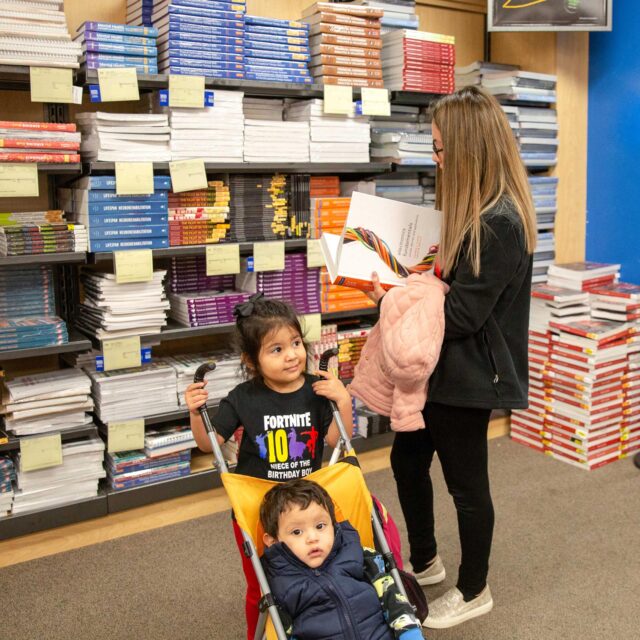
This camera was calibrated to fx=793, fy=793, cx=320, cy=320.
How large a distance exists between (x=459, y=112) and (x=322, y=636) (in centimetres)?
148

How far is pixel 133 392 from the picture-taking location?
11.3 feet

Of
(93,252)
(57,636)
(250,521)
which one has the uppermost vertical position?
(93,252)

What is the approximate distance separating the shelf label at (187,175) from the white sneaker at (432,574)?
1801 mm

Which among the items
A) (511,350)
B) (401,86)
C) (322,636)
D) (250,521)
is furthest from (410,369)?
(401,86)

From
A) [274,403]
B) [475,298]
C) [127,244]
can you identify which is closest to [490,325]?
[475,298]

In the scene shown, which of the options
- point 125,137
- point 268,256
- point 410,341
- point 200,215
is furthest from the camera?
point 268,256

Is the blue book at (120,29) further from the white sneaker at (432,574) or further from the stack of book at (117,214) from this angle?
the white sneaker at (432,574)

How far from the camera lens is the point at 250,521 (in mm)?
2141

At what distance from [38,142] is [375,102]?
1.58 m

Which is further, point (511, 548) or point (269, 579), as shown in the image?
point (511, 548)

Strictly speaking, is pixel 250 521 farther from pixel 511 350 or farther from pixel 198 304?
pixel 198 304

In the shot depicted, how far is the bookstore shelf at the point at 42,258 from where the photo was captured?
9.96 ft

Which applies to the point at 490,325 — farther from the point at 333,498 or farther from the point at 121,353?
the point at 121,353

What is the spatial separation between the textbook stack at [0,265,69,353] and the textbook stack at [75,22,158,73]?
2.95ft
